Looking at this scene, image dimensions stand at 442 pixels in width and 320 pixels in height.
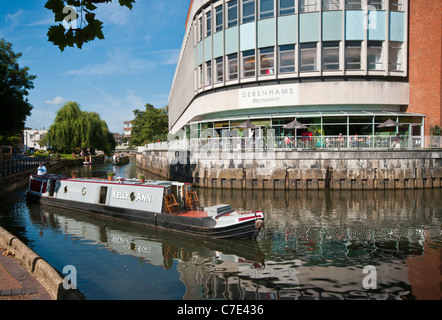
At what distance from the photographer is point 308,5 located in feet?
90.4

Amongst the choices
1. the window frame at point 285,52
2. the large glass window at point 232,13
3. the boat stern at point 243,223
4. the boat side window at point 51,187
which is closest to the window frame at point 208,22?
the large glass window at point 232,13

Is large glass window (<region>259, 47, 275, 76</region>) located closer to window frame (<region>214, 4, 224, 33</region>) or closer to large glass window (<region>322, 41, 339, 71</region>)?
large glass window (<region>322, 41, 339, 71</region>)

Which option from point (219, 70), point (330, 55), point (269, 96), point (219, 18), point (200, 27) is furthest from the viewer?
point (200, 27)

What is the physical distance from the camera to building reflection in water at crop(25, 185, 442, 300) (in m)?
7.58

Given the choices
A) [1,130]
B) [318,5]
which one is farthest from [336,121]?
[1,130]

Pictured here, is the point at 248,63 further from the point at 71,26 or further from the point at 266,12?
the point at 71,26

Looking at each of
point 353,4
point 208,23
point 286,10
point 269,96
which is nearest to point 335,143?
point 269,96

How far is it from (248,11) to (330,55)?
8292 mm

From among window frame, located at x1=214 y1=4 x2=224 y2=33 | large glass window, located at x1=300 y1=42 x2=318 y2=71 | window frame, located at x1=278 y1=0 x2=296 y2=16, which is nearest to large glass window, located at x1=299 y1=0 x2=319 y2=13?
window frame, located at x1=278 y1=0 x2=296 y2=16

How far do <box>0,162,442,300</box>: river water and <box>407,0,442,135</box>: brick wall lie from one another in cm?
1312

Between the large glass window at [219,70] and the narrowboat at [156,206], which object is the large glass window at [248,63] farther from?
the narrowboat at [156,206]

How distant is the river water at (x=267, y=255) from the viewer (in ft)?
24.7

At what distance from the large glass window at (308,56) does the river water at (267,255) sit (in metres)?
14.6
